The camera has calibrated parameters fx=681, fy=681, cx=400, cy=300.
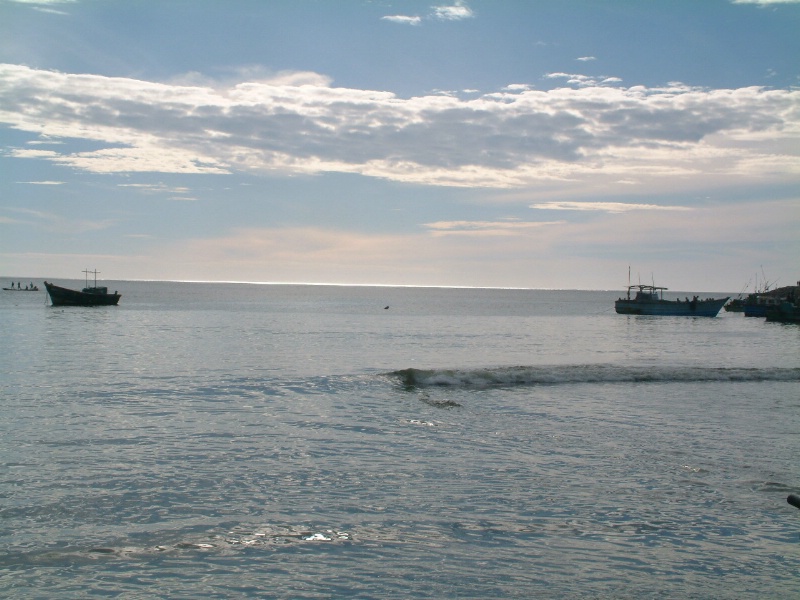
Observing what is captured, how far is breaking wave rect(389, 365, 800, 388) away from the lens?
29516 millimetres

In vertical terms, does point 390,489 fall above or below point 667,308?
below

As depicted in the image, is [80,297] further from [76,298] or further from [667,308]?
[667,308]

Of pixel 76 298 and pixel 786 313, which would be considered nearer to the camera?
pixel 786 313

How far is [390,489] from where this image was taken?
477 inches

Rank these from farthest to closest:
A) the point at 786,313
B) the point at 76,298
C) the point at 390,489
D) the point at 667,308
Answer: the point at 667,308 → the point at 76,298 → the point at 786,313 → the point at 390,489

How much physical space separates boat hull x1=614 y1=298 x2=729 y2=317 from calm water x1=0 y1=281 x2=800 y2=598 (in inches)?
3185

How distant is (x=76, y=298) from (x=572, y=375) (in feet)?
290

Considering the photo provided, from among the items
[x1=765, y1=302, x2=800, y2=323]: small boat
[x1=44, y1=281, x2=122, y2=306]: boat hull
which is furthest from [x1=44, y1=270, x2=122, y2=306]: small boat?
[x1=765, y1=302, x2=800, y2=323]: small boat

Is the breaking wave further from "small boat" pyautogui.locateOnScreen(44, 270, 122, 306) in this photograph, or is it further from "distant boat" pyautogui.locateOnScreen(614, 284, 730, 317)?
"small boat" pyautogui.locateOnScreen(44, 270, 122, 306)

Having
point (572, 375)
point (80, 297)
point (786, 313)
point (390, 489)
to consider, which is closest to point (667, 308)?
point (786, 313)

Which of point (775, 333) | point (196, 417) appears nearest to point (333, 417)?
point (196, 417)

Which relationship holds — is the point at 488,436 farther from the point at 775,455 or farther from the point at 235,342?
the point at 235,342

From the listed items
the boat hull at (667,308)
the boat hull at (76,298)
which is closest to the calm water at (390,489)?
the boat hull at (76,298)

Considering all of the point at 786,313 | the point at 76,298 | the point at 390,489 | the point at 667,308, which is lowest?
the point at 390,489
